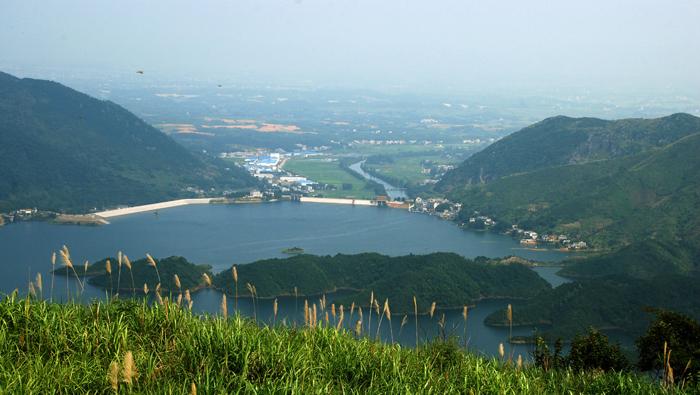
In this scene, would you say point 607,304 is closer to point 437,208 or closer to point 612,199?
point 612,199

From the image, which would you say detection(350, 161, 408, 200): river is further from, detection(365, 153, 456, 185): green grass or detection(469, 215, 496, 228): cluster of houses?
detection(469, 215, 496, 228): cluster of houses

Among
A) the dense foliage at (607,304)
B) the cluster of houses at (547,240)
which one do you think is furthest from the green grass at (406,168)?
the dense foliage at (607,304)

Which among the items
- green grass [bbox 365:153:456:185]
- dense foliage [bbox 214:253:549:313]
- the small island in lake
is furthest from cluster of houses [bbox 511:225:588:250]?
green grass [bbox 365:153:456:185]

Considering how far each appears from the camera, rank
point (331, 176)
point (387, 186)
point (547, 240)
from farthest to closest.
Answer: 1. point (331, 176)
2. point (387, 186)
3. point (547, 240)

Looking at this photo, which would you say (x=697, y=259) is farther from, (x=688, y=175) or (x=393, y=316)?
(x=393, y=316)

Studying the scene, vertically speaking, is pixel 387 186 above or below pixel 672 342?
below

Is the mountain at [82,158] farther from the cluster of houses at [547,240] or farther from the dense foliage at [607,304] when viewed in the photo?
the dense foliage at [607,304]

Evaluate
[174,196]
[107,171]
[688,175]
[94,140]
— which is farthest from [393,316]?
[94,140]

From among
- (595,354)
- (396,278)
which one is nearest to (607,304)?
(396,278)
